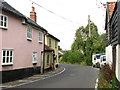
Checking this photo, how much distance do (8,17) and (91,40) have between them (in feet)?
87.7

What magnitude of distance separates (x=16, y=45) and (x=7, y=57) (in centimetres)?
150

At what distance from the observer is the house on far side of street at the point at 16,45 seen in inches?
486

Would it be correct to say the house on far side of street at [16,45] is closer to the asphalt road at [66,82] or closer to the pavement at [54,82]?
the pavement at [54,82]

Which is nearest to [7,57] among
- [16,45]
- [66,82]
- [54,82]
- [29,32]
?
[16,45]

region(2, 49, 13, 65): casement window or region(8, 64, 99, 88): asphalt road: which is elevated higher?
region(2, 49, 13, 65): casement window

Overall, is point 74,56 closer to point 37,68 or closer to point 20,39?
point 37,68

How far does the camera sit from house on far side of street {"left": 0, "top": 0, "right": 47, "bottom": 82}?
1233 cm

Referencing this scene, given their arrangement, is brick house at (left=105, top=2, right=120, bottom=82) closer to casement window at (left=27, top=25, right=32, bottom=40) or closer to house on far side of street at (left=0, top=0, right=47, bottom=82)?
house on far side of street at (left=0, top=0, right=47, bottom=82)

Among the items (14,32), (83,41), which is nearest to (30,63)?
(14,32)

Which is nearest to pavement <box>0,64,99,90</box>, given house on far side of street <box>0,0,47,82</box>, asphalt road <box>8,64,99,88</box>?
asphalt road <box>8,64,99,88</box>

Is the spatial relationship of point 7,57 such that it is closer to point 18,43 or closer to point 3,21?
point 18,43

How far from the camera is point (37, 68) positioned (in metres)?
18.9

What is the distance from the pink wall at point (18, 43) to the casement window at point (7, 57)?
1.04ft

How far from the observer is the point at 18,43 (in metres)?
14.3
